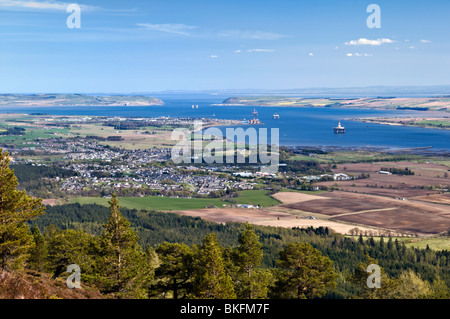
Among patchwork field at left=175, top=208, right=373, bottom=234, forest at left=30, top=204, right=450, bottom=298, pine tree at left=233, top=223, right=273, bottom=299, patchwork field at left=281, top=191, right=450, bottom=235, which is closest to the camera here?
pine tree at left=233, top=223, right=273, bottom=299

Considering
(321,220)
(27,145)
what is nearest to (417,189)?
(321,220)

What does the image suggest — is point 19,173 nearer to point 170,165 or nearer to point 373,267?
point 170,165

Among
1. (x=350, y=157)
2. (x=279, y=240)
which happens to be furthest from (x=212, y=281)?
(x=350, y=157)

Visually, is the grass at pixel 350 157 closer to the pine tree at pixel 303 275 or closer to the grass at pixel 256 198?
the grass at pixel 256 198

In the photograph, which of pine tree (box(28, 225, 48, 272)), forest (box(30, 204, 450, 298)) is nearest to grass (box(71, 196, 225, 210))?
forest (box(30, 204, 450, 298))

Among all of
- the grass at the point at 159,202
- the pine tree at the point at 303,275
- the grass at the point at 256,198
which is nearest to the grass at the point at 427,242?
the grass at the point at 256,198

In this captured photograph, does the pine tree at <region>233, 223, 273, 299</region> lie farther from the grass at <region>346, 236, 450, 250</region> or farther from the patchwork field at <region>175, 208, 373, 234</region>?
the patchwork field at <region>175, 208, 373, 234</region>

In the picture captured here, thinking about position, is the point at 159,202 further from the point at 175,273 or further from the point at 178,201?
the point at 175,273
